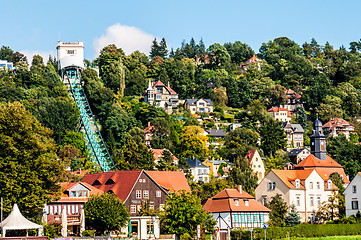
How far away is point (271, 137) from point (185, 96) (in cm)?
3324

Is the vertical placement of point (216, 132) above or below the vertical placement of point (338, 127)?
below

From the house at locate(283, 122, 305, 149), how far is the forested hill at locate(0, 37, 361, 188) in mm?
6508

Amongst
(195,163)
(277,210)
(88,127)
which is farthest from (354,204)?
(88,127)

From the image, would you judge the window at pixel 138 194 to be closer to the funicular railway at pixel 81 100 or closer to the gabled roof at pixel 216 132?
the funicular railway at pixel 81 100

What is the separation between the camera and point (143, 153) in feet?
295

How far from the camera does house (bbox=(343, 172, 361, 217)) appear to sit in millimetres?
75669

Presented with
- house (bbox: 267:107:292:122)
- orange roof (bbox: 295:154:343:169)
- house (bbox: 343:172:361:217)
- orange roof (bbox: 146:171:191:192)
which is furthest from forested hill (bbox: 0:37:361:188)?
house (bbox: 343:172:361:217)

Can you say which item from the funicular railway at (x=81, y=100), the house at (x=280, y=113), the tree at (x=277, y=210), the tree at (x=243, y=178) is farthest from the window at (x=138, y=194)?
the house at (x=280, y=113)

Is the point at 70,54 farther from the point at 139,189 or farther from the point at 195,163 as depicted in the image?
the point at 139,189

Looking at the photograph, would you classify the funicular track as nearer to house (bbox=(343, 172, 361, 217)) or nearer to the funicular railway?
the funicular railway

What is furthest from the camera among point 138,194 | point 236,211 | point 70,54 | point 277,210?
point 70,54

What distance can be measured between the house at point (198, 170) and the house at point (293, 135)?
33490 millimetres

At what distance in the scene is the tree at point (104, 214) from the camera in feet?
192

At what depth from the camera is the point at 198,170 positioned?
361ft
